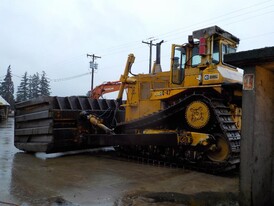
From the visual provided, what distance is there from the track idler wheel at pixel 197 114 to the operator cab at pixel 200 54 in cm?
62

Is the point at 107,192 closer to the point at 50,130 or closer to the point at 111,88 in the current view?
the point at 50,130

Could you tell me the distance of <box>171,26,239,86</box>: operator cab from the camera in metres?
8.07

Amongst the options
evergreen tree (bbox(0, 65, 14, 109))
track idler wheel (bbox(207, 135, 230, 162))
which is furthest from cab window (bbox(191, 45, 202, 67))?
evergreen tree (bbox(0, 65, 14, 109))

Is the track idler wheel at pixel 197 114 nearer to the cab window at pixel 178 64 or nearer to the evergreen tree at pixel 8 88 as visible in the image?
the cab window at pixel 178 64

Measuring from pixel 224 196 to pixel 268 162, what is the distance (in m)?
1.17

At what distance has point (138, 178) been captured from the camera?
6691 millimetres

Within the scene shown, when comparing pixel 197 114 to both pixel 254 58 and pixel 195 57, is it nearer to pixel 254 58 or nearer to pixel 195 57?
pixel 195 57

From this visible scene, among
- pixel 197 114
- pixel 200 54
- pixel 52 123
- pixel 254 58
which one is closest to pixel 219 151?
pixel 197 114

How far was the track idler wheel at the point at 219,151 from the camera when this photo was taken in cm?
744

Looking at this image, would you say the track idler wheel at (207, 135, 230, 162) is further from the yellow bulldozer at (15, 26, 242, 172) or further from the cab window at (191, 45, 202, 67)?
the cab window at (191, 45, 202, 67)

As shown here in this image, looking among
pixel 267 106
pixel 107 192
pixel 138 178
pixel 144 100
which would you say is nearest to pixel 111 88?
pixel 144 100

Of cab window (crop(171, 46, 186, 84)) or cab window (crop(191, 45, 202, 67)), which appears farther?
cab window (crop(171, 46, 186, 84))

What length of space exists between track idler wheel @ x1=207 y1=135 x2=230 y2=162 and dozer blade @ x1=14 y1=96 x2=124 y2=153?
4.08 metres

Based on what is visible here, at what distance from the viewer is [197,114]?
7746 millimetres
